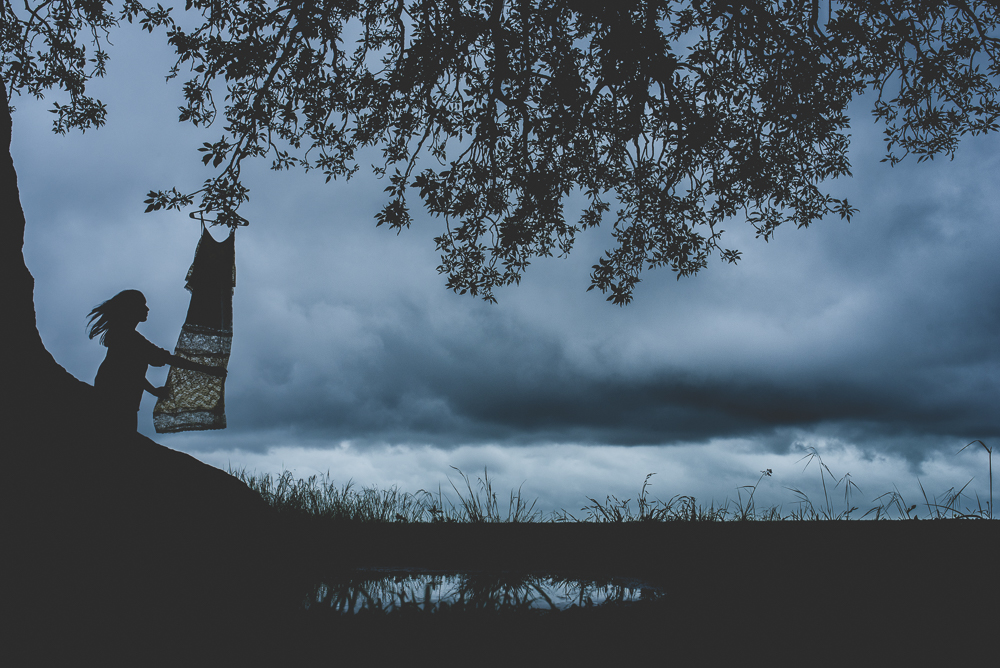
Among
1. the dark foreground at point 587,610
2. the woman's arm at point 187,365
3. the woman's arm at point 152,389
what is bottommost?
the dark foreground at point 587,610

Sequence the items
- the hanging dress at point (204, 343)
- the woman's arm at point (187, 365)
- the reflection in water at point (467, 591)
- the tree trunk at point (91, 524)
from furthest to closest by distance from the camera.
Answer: the hanging dress at point (204, 343) < the woman's arm at point (187, 365) < the reflection in water at point (467, 591) < the tree trunk at point (91, 524)

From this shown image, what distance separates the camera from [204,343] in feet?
23.5

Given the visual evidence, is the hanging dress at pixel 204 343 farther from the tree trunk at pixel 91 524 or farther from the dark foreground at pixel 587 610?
the dark foreground at pixel 587 610

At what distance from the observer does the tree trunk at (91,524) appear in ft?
10.9

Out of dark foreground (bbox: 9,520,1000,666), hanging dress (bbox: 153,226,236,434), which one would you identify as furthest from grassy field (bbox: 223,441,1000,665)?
hanging dress (bbox: 153,226,236,434)

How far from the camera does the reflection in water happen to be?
356 centimetres

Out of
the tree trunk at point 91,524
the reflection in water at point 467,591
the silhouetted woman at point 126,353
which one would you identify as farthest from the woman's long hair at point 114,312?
the reflection in water at point 467,591

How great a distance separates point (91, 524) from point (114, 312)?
3373 millimetres

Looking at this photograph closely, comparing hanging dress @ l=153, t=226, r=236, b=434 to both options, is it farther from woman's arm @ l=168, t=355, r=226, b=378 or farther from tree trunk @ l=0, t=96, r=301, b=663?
tree trunk @ l=0, t=96, r=301, b=663

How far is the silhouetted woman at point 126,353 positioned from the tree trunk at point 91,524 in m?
1.63

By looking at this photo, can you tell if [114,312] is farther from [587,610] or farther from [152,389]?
[587,610]

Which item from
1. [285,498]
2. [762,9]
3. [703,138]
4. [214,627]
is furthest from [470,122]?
[214,627]

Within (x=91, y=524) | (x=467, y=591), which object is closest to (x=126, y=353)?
(x=91, y=524)

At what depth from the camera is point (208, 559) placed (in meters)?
4.48
